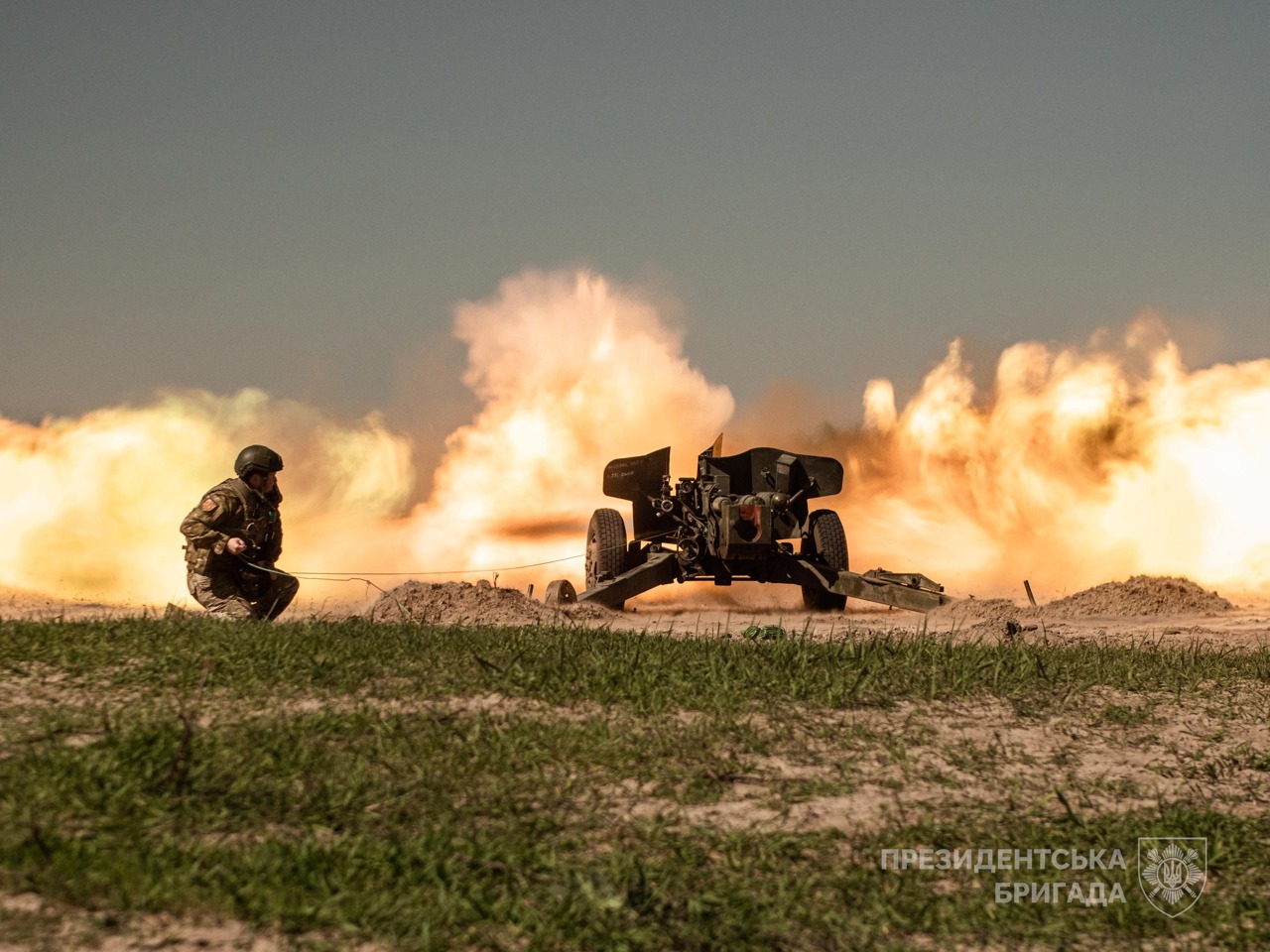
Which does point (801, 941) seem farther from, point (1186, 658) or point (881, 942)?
point (1186, 658)

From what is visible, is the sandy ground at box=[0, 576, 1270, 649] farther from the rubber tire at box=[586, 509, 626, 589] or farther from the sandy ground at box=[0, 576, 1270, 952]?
the sandy ground at box=[0, 576, 1270, 952]

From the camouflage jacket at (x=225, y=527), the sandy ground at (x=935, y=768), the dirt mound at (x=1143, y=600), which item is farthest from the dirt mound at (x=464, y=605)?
the sandy ground at (x=935, y=768)

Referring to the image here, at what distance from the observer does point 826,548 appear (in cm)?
1933

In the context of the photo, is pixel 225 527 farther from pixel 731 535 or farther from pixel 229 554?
pixel 731 535

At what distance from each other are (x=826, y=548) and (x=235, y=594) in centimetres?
986

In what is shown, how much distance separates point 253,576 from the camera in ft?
39.4

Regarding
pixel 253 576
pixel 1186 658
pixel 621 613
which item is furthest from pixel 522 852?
pixel 621 613

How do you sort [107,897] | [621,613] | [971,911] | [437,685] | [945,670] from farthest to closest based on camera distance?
[621,613]
[945,670]
[437,685]
[971,911]
[107,897]

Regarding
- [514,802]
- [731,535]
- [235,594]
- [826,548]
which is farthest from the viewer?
[826,548]

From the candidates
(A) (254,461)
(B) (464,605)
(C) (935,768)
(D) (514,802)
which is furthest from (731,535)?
(D) (514,802)

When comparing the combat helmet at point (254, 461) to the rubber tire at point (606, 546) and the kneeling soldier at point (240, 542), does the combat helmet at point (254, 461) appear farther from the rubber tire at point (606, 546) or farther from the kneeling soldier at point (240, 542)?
the rubber tire at point (606, 546)

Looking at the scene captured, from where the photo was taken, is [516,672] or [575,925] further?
[516,672]

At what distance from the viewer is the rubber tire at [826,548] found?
1933 cm

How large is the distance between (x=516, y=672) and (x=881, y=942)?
3.20 meters
